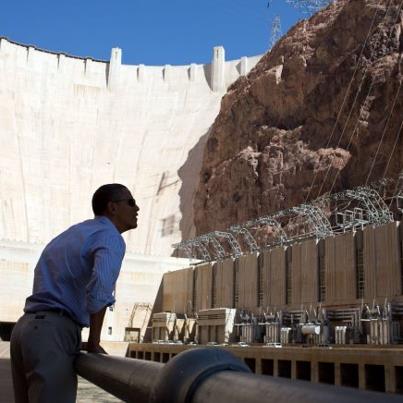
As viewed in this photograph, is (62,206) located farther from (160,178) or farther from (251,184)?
(251,184)

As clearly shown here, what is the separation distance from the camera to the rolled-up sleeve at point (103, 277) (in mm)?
2623

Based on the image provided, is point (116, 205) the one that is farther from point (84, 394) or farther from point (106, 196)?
point (84, 394)

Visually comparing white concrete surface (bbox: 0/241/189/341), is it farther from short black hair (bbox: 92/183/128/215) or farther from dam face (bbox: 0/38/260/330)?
short black hair (bbox: 92/183/128/215)

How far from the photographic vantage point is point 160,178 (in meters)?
73.4

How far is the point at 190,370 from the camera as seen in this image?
1.39 m

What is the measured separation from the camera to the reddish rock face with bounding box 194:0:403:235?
45688 mm

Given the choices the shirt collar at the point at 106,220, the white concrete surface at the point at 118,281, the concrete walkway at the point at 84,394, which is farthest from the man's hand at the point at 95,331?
the white concrete surface at the point at 118,281

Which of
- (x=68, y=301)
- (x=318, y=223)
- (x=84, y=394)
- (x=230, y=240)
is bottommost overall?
(x=84, y=394)

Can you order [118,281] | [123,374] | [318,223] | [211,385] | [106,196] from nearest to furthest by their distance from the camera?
[211,385], [123,374], [106,196], [318,223], [118,281]

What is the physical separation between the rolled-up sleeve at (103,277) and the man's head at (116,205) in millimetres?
347

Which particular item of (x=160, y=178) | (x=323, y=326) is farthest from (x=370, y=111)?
(x=160, y=178)

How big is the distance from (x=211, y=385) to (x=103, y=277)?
1.39 metres

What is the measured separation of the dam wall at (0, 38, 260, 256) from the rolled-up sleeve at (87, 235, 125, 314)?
63.9 m

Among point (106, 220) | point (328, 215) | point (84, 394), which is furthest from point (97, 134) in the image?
point (106, 220)
